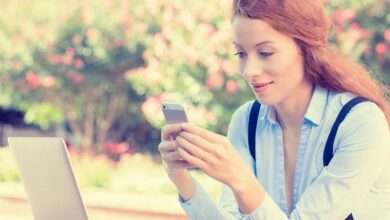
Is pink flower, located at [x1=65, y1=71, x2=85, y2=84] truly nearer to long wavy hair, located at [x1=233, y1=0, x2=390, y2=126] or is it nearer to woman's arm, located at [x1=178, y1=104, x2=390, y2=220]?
long wavy hair, located at [x1=233, y1=0, x2=390, y2=126]

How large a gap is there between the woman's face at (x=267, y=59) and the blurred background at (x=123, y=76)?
11.0 feet

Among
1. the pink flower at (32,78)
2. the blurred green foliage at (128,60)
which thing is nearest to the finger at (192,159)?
the blurred green foliage at (128,60)

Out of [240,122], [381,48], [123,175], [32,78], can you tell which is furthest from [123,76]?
[240,122]

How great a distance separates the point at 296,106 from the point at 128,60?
18.5 ft

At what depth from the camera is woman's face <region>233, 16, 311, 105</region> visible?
200 cm

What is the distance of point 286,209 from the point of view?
2119 mm

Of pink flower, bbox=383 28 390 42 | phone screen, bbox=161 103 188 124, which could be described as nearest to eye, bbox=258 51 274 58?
phone screen, bbox=161 103 188 124

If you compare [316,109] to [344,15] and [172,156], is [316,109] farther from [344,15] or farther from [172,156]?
[344,15]

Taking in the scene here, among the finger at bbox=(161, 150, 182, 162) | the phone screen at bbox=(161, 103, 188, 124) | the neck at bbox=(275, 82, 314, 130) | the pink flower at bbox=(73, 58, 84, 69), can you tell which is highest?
the neck at bbox=(275, 82, 314, 130)

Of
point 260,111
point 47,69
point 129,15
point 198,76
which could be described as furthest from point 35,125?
point 260,111

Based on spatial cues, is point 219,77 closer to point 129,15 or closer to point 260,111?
point 129,15

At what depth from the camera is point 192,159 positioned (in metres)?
1.86

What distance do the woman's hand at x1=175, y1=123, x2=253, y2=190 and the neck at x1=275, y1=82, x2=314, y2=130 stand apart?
0.95 feet

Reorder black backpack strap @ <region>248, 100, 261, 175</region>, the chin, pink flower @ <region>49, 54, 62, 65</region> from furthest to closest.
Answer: pink flower @ <region>49, 54, 62, 65</region> < black backpack strap @ <region>248, 100, 261, 175</region> < the chin
